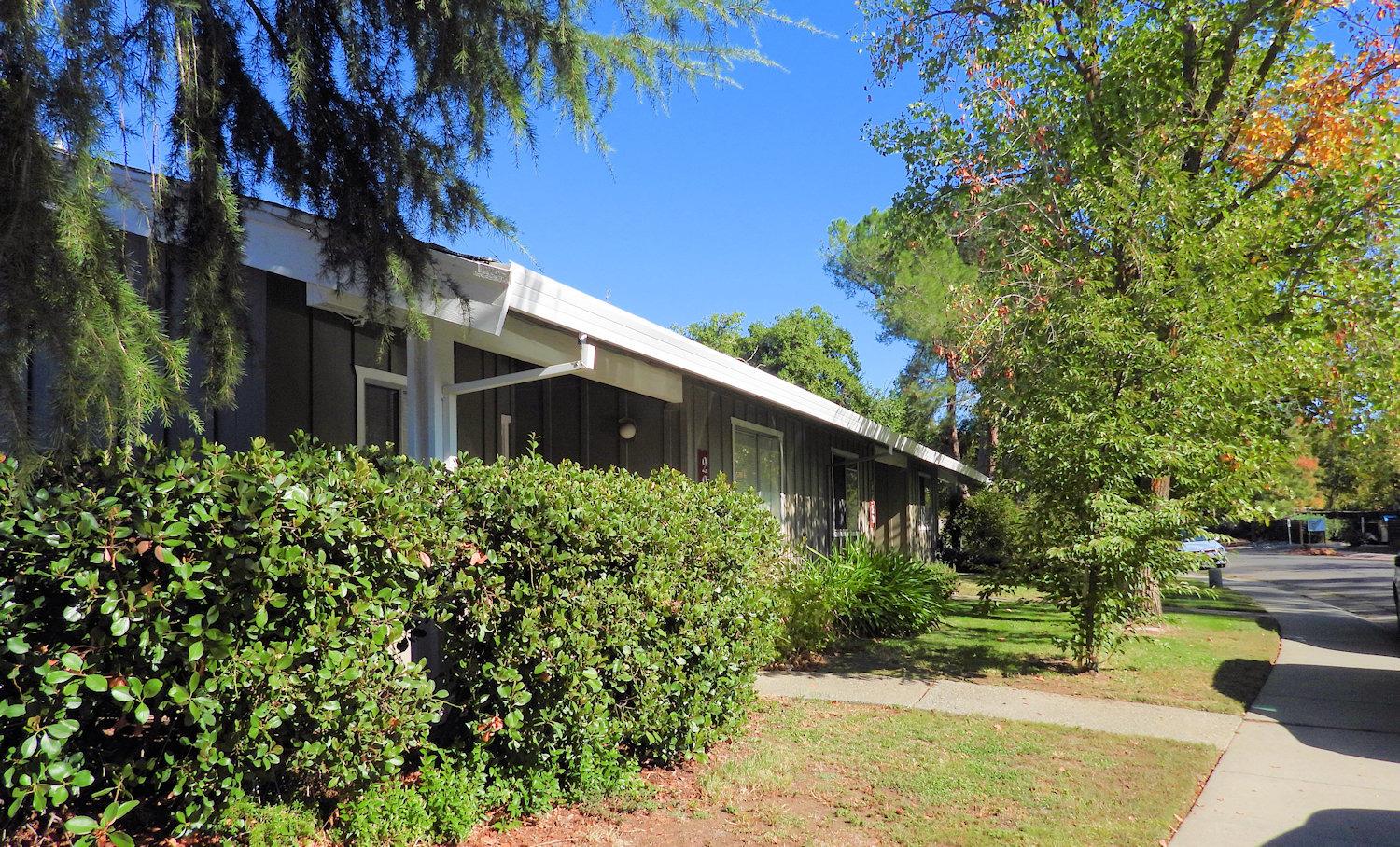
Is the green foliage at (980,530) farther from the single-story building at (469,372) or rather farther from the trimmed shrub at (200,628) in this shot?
the trimmed shrub at (200,628)

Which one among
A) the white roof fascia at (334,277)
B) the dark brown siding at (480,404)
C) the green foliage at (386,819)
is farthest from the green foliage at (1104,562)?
the green foliage at (386,819)

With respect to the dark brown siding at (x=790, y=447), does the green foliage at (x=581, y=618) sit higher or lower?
lower

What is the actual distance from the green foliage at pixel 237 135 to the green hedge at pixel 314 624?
1.28 ft

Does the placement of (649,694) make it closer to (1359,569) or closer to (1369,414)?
(1369,414)

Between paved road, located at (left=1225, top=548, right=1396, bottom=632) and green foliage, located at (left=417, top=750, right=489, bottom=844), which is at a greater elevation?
green foliage, located at (left=417, top=750, right=489, bottom=844)

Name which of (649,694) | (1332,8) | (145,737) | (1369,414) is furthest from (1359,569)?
(145,737)

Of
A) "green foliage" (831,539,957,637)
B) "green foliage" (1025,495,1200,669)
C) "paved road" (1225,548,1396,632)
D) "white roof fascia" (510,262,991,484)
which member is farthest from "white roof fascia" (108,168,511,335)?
"paved road" (1225,548,1396,632)

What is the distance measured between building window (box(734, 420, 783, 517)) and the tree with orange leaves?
2.72 meters

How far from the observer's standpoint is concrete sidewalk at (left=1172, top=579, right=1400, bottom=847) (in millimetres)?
4938

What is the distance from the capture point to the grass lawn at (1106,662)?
28.2 ft

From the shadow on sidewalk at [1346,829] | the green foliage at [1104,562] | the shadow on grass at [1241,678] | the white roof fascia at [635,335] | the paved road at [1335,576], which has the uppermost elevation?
the white roof fascia at [635,335]

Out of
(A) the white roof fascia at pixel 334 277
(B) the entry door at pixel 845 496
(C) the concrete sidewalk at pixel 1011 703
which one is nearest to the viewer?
(A) the white roof fascia at pixel 334 277

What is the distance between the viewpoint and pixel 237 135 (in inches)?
197

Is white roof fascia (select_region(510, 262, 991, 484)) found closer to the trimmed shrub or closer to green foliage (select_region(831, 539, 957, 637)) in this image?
green foliage (select_region(831, 539, 957, 637))
